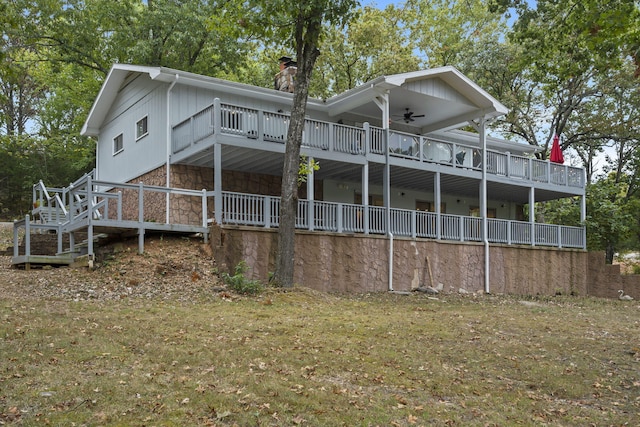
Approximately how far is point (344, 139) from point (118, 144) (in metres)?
9.80

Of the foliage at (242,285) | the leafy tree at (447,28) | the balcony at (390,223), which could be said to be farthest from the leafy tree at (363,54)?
the foliage at (242,285)

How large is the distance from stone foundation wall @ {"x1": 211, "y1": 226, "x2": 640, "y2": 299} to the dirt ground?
0.81 m

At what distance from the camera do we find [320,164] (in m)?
20.6

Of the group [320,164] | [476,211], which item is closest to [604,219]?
[476,211]

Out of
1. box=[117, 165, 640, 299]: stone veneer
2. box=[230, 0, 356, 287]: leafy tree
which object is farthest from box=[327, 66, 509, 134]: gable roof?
box=[230, 0, 356, 287]: leafy tree

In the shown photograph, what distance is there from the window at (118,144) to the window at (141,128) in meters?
1.86

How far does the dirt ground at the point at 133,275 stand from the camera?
44.6ft

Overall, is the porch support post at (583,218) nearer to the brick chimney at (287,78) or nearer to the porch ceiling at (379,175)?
the porch ceiling at (379,175)

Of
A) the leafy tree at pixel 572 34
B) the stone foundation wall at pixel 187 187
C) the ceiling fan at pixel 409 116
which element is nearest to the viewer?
the leafy tree at pixel 572 34

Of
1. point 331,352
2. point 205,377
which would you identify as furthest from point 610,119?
point 205,377

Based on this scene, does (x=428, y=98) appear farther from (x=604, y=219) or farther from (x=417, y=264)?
(x=604, y=219)

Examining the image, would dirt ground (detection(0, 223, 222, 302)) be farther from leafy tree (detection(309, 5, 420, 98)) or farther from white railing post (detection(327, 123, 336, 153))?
leafy tree (detection(309, 5, 420, 98))

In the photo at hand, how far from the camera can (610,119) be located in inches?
1271

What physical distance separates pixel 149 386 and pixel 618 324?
11.1 metres
